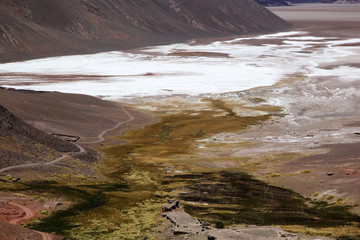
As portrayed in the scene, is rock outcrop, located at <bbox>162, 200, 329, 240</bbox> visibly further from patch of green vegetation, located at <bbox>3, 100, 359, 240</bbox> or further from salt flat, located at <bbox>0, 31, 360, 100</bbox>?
salt flat, located at <bbox>0, 31, 360, 100</bbox>

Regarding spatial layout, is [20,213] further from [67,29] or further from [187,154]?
[67,29]

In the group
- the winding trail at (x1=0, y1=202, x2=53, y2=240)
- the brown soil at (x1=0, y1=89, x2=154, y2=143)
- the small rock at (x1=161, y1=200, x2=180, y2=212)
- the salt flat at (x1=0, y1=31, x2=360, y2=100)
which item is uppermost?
the winding trail at (x1=0, y1=202, x2=53, y2=240)

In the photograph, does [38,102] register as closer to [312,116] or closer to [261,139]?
[261,139]

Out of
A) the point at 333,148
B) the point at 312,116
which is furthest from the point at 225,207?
the point at 312,116

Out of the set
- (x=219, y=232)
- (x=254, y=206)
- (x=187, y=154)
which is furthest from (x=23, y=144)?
(x=219, y=232)

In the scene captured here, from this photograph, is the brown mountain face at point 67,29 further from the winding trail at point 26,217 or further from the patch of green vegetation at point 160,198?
the winding trail at point 26,217

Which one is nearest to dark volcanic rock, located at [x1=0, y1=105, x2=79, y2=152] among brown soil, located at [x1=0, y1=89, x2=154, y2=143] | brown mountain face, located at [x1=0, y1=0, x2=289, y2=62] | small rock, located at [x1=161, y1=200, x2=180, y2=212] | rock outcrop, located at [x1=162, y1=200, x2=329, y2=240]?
brown soil, located at [x1=0, y1=89, x2=154, y2=143]

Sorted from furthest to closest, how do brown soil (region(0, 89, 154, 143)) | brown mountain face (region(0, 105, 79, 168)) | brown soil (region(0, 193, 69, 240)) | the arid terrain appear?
brown soil (region(0, 89, 154, 143)) < brown mountain face (region(0, 105, 79, 168)) < the arid terrain < brown soil (region(0, 193, 69, 240))

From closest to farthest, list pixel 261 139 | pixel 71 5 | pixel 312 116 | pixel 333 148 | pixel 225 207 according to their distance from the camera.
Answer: pixel 225 207
pixel 333 148
pixel 261 139
pixel 312 116
pixel 71 5
